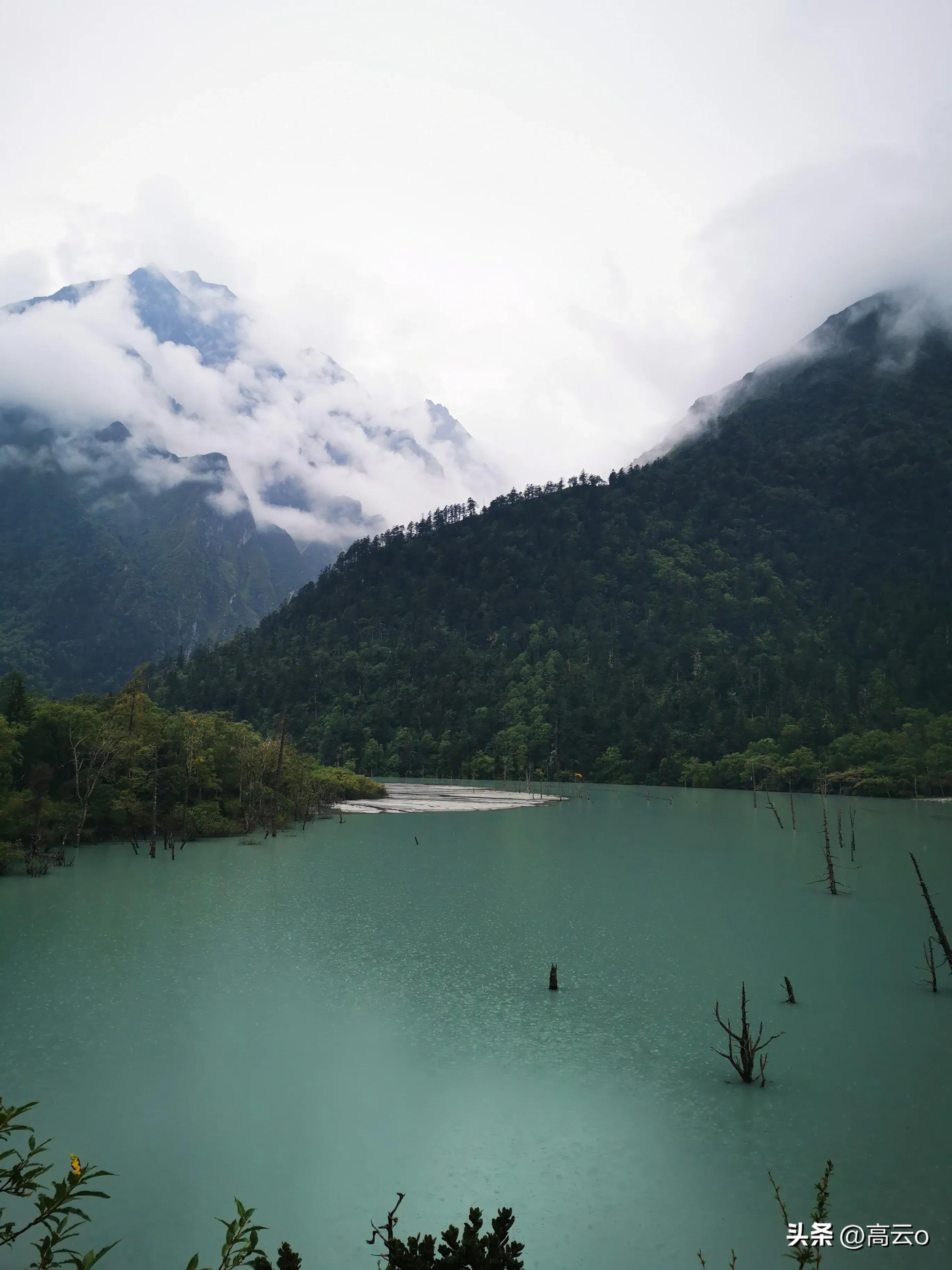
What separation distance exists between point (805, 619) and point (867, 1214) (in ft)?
474

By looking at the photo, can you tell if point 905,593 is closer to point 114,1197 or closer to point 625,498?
point 625,498

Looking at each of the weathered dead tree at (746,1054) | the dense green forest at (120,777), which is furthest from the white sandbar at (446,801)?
the weathered dead tree at (746,1054)

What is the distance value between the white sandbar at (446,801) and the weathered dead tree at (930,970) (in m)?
55.4

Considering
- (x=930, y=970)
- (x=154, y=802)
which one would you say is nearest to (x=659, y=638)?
(x=154, y=802)

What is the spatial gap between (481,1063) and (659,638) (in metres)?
137

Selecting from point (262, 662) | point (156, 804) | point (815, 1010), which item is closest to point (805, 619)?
point (262, 662)

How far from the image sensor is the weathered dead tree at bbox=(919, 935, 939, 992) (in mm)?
21891

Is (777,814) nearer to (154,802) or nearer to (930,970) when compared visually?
(930,970)

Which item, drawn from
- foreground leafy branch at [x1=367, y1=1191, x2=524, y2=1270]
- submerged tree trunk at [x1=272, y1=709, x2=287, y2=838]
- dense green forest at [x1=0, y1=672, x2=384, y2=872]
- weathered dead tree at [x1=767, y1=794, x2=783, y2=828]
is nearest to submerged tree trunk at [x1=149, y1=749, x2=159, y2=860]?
dense green forest at [x1=0, y1=672, x2=384, y2=872]

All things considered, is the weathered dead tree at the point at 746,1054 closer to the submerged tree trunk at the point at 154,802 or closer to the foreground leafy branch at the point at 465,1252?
the foreground leafy branch at the point at 465,1252

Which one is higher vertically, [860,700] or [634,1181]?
[860,700]

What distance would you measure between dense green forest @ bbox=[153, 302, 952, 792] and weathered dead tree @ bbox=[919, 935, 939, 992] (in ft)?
213

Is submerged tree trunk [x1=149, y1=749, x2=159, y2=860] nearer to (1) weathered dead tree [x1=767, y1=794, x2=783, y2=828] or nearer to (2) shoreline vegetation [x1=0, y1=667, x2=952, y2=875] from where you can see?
(2) shoreline vegetation [x1=0, y1=667, x2=952, y2=875]

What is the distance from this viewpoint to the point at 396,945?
28.0 meters
